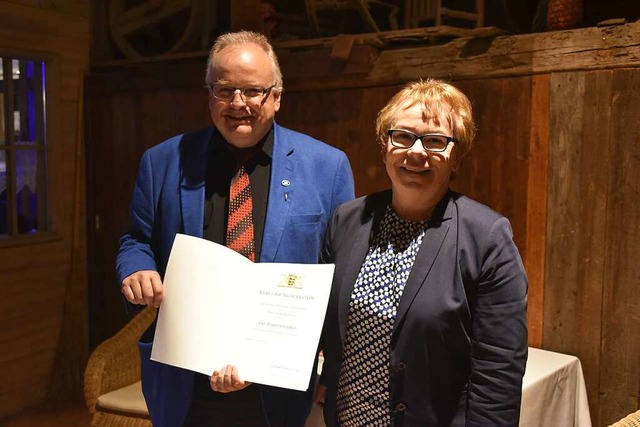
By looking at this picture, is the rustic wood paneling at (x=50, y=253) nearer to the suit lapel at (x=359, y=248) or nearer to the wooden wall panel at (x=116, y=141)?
the wooden wall panel at (x=116, y=141)

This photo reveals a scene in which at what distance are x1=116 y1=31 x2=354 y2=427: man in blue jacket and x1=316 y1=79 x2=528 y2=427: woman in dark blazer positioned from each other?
0.56 ft

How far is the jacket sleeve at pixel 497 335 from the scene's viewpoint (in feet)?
4.77

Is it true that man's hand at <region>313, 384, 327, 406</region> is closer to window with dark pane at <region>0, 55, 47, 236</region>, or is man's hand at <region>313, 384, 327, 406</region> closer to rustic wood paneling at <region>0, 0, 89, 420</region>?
rustic wood paneling at <region>0, 0, 89, 420</region>

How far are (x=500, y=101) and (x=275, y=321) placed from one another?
1.57 meters

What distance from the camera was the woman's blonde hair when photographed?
61.9 inches

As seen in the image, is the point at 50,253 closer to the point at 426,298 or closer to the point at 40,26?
the point at 40,26

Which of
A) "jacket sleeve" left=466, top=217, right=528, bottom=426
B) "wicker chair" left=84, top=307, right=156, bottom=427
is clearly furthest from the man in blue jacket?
"wicker chair" left=84, top=307, right=156, bottom=427

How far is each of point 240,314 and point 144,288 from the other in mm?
253

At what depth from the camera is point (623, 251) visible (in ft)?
8.11

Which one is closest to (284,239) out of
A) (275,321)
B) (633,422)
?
(275,321)

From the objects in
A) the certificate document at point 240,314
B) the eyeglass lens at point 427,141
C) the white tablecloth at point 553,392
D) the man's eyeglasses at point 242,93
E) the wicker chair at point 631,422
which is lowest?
the white tablecloth at point 553,392

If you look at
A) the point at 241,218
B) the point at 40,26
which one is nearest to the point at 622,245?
the point at 241,218

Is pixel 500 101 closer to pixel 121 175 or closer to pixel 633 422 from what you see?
pixel 633 422

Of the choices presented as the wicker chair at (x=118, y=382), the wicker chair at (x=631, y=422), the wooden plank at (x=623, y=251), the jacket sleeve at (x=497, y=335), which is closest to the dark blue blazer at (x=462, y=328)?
the jacket sleeve at (x=497, y=335)
